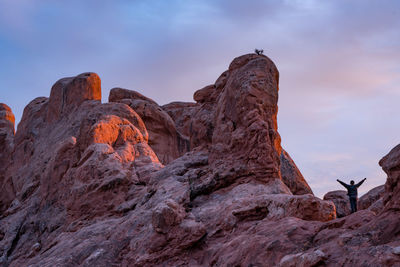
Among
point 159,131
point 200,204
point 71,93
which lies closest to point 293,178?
point 159,131

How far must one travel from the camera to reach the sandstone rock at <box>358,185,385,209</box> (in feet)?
92.8

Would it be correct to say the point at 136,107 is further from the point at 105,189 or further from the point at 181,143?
the point at 105,189

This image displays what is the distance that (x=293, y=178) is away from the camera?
3027cm

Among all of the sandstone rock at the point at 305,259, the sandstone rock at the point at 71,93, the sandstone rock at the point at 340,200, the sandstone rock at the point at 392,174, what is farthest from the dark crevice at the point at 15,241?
the sandstone rock at the point at 340,200

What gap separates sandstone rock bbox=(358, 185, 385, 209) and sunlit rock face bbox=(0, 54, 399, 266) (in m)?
14.3

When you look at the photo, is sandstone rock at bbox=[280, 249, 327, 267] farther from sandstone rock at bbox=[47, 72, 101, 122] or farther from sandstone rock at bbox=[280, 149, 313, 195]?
sandstone rock at bbox=[47, 72, 101, 122]

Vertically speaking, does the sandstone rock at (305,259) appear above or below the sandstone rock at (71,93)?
below

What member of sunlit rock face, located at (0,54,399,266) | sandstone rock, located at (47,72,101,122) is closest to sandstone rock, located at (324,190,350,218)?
sunlit rock face, located at (0,54,399,266)

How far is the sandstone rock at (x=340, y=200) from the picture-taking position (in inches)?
1227

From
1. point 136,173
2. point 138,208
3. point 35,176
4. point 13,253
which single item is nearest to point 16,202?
point 35,176

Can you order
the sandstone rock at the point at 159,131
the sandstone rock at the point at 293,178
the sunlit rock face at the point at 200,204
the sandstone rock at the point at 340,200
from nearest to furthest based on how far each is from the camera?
1. the sunlit rock face at the point at 200,204
2. the sandstone rock at the point at 293,178
3. the sandstone rock at the point at 340,200
4. the sandstone rock at the point at 159,131

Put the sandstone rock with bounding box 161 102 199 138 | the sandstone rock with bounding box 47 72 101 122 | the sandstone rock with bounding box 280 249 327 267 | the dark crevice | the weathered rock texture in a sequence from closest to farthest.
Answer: the sandstone rock with bounding box 280 249 327 267 < the dark crevice < the weathered rock texture < the sandstone rock with bounding box 47 72 101 122 < the sandstone rock with bounding box 161 102 199 138

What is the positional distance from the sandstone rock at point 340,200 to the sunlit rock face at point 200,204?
1476 centimetres

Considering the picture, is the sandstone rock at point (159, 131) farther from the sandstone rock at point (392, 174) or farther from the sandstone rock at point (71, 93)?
the sandstone rock at point (392, 174)
